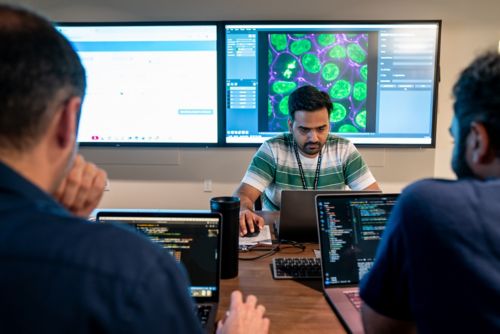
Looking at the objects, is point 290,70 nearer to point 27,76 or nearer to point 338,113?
point 338,113

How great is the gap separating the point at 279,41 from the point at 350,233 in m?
2.21

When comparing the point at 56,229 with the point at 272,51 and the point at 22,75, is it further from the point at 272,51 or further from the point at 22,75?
the point at 272,51

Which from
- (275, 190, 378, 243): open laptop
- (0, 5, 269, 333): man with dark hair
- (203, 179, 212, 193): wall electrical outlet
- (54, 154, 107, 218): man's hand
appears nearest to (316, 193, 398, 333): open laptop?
(275, 190, 378, 243): open laptop

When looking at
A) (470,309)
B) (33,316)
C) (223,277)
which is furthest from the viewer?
(223,277)

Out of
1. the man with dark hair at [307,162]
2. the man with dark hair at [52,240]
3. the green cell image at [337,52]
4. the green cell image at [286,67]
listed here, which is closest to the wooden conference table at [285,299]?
the man with dark hair at [52,240]

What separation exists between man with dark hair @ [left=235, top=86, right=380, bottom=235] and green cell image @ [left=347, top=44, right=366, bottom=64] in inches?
36.1

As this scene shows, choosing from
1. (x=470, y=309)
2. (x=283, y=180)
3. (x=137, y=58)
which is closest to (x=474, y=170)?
(x=470, y=309)

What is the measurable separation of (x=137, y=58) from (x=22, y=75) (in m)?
2.89

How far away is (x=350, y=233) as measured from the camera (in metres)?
1.27

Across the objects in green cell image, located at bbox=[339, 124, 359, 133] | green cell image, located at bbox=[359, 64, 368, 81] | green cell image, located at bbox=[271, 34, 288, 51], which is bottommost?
green cell image, located at bbox=[339, 124, 359, 133]

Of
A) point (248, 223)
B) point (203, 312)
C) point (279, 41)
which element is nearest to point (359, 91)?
point (279, 41)

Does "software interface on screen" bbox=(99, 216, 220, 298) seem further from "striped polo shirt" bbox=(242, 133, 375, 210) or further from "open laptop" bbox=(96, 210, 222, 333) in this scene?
"striped polo shirt" bbox=(242, 133, 375, 210)

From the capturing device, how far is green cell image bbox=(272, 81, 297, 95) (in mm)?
3186

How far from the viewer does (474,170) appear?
767 millimetres
